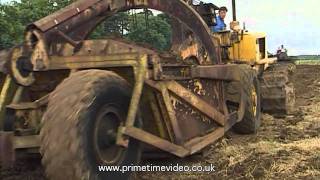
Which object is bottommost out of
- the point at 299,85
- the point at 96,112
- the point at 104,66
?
the point at 299,85

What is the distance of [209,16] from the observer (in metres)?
10.7

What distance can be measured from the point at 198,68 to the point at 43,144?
3122 mm

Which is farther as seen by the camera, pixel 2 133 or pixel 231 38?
pixel 231 38

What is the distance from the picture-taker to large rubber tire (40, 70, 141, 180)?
4.92m

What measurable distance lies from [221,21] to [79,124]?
284 inches

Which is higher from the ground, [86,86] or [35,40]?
[35,40]

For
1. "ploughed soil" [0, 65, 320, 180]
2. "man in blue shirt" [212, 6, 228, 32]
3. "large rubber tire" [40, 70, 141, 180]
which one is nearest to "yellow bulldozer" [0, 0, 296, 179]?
"large rubber tire" [40, 70, 141, 180]

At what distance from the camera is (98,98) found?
207 inches

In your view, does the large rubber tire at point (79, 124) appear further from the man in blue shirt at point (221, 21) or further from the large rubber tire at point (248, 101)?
the man in blue shirt at point (221, 21)

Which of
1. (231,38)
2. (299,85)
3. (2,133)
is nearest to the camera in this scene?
(2,133)

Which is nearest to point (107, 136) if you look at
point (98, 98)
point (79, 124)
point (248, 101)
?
point (98, 98)

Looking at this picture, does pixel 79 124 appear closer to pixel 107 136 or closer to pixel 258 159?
pixel 107 136

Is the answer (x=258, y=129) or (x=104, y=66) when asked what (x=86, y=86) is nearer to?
(x=104, y=66)

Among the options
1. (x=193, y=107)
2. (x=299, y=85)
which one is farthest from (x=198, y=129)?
(x=299, y=85)
